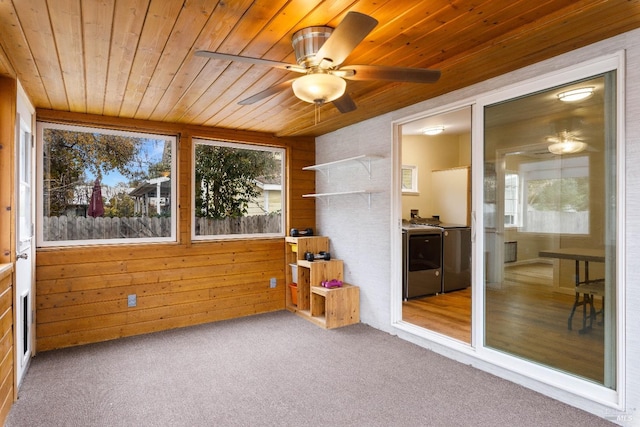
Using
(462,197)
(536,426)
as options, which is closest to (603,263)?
(536,426)

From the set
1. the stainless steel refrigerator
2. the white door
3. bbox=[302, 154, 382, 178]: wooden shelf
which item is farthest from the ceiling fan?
the stainless steel refrigerator

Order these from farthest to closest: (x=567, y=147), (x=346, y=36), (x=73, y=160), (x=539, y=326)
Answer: (x=73, y=160) < (x=539, y=326) < (x=567, y=147) < (x=346, y=36)

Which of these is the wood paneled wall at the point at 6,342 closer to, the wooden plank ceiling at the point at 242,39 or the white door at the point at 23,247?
the white door at the point at 23,247

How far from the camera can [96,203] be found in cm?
380

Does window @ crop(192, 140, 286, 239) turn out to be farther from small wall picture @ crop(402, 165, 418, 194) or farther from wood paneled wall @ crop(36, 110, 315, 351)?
small wall picture @ crop(402, 165, 418, 194)

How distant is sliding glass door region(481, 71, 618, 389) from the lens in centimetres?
225

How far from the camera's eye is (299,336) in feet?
12.2

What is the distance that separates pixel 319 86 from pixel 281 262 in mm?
3109

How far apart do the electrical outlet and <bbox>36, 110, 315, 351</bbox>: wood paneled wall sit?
0.03 meters

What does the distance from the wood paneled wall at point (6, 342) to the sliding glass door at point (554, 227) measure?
320cm

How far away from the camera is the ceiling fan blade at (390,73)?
197cm

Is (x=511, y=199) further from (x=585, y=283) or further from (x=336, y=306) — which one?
(x=336, y=306)

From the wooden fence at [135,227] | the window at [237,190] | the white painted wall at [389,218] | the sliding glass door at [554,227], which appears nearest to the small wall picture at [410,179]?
the white painted wall at [389,218]

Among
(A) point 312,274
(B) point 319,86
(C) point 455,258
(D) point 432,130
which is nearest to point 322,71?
(B) point 319,86
